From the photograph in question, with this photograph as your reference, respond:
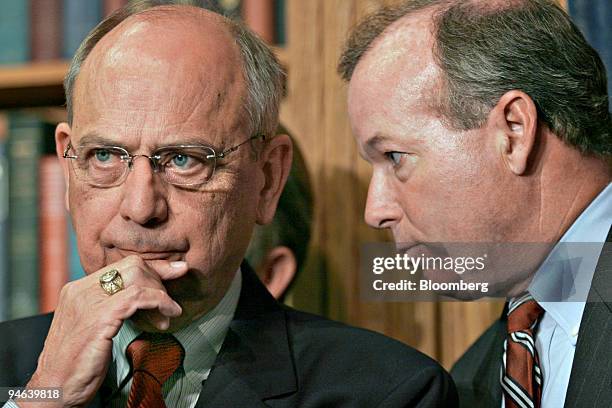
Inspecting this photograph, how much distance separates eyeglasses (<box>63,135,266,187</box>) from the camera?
1249mm

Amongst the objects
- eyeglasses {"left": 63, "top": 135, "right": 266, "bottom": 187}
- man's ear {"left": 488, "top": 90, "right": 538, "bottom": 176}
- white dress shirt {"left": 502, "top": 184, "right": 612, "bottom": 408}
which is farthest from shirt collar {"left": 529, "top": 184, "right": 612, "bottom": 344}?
eyeglasses {"left": 63, "top": 135, "right": 266, "bottom": 187}

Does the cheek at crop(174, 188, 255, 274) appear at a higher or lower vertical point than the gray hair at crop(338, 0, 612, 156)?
A: lower

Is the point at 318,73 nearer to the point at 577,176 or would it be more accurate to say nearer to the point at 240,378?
the point at 577,176

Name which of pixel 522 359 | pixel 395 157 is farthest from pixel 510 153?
pixel 522 359

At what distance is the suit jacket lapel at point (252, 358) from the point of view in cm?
Result: 129

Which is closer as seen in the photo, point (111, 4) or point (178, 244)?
point (178, 244)

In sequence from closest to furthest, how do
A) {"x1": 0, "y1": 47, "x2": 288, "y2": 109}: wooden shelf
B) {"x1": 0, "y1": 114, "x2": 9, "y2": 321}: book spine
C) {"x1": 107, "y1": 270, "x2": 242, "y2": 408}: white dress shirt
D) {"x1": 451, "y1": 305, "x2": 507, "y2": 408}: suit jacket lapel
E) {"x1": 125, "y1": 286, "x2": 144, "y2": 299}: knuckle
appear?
{"x1": 125, "y1": 286, "x2": 144, "y2": 299}: knuckle → {"x1": 107, "y1": 270, "x2": 242, "y2": 408}: white dress shirt → {"x1": 451, "y1": 305, "x2": 507, "y2": 408}: suit jacket lapel → {"x1": 0, "y1": 114, "x2": 9, "y2": 321}: book spine → {"x1": 0, "y1": 47, "x2": 288, "y2": 109}: wooden shelf

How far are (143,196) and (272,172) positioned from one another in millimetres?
234

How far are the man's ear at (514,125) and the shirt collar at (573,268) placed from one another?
4.3 inches

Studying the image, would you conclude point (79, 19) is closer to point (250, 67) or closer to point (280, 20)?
point (280, 20)

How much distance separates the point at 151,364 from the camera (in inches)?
49.9

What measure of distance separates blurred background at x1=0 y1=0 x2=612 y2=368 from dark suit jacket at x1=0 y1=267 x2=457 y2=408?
0.38 meters

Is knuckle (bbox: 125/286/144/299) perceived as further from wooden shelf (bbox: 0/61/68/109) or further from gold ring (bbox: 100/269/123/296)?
wooden shelf (bbox: 0/61/68/109)

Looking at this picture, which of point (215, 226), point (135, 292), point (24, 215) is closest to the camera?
point (135, 292)
